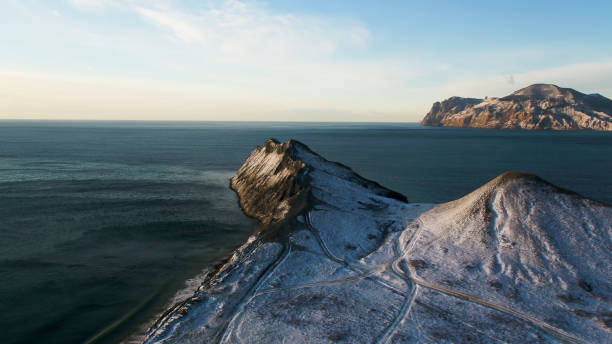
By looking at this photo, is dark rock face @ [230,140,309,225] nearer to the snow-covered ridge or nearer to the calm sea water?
the snow-covered ridge

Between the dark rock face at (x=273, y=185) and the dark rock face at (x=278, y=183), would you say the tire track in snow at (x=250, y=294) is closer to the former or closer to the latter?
the dark rock face at (x=278, y=183)

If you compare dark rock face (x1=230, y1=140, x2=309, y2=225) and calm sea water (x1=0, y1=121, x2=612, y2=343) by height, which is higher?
dark rock face (x1=230, y1=140, x2=309, y2=225)

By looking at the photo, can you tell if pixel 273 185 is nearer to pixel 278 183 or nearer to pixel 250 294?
pixel 278 183

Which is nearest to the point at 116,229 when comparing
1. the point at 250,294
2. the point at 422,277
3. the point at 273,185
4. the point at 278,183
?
the point at 273,185

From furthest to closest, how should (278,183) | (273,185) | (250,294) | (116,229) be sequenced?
(273,185), (278,183), (116,229), (250,294)

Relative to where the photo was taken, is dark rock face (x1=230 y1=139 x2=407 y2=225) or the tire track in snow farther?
dark rock face (x1=230 y1=139 x2=407 y2=225)

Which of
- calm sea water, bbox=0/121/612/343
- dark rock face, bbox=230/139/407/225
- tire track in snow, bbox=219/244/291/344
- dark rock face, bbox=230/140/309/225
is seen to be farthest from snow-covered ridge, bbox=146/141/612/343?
calm sea water, bbox=0/121/612/343

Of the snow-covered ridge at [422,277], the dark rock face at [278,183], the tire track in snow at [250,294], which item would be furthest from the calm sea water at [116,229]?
the tire track in snow at [250,294]

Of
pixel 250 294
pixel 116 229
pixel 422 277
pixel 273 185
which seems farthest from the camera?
pixel 273 185

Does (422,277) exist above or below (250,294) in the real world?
above
